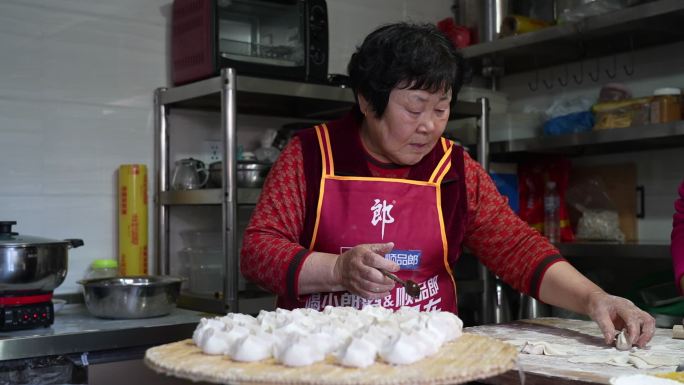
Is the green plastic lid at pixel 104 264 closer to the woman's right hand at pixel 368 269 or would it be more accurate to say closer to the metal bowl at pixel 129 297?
the metal bowl at pixel 129 297

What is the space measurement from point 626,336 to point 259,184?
1447mm

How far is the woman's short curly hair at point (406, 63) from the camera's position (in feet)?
5.74

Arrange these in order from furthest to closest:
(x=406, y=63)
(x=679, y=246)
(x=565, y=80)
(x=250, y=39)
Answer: (x=565, y=80), (x=250, y=39), (x=679, y=246), (x=406, y=63)

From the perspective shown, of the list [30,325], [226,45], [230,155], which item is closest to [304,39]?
[226,45]

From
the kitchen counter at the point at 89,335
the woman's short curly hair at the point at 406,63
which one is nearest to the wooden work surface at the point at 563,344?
the woman's short curly hair at the point at 406,63

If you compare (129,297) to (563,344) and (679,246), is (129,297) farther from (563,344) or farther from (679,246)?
(679,246)

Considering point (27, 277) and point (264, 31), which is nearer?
point (27, 277)

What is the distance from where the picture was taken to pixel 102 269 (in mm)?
2666

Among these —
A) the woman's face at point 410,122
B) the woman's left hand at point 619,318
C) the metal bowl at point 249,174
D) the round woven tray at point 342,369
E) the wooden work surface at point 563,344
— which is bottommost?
the wooden work surface at point 563,344

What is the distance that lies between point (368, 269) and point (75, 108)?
166 centimetres

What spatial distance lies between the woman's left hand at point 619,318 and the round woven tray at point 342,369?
0.59 meters

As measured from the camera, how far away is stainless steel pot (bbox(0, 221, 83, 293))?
6.85 ft

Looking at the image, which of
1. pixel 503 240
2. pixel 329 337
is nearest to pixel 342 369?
pixel 329 337

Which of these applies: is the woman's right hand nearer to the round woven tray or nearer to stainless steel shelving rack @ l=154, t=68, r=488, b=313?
the round woven tray
